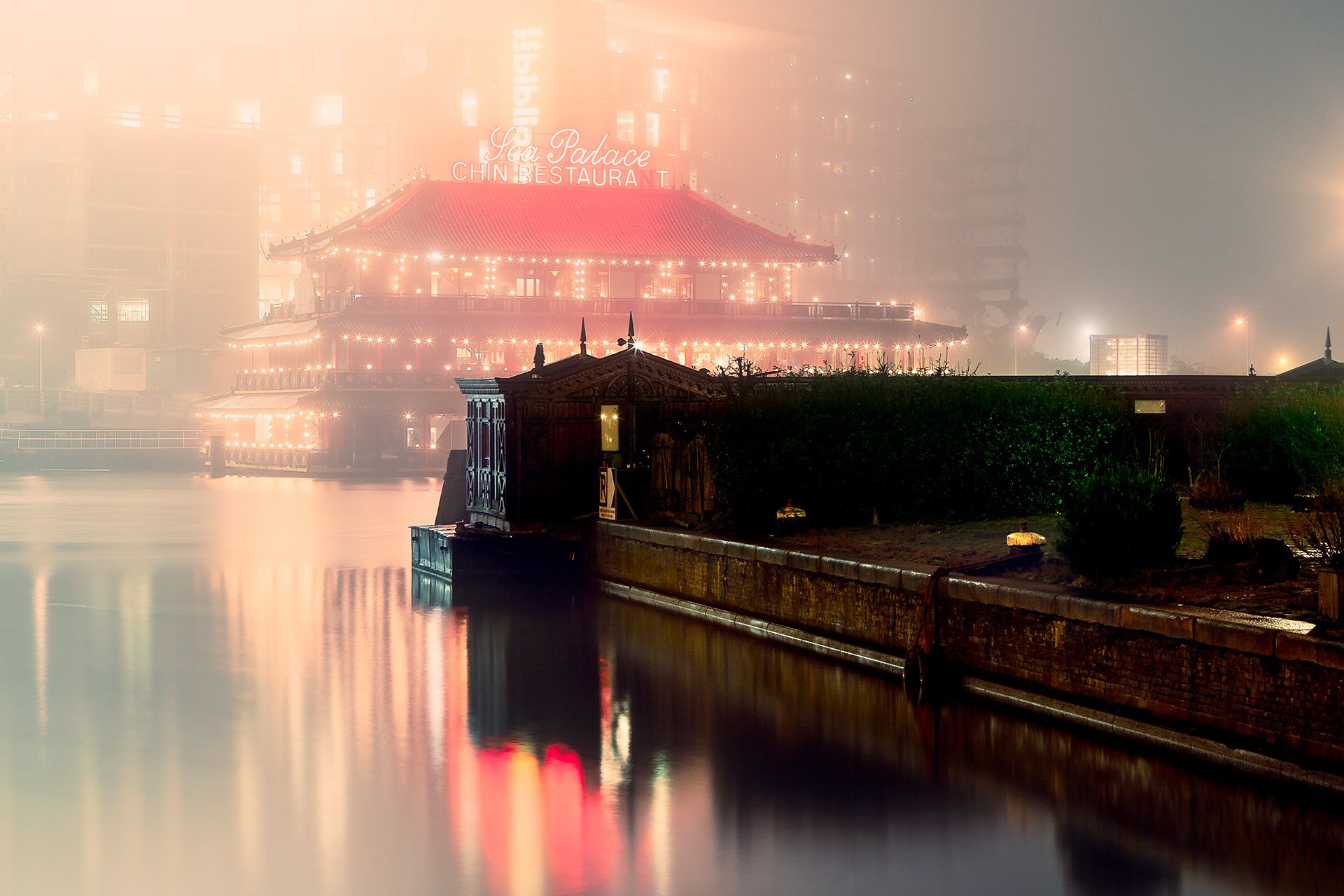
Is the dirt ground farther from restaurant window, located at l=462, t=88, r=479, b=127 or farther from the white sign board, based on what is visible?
restaurant window, located at l=462, t=88, r=479, b=127

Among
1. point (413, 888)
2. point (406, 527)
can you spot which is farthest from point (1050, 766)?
point (406, 527)

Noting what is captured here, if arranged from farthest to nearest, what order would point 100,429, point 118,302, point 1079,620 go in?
1. point 118,302
2. point 100,429
3. point 1079,620

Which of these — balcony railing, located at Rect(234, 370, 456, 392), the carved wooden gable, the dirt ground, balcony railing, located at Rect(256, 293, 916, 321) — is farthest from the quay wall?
balcony railing, located at Rect(256, 293, 916, 321)

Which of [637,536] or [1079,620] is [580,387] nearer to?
[637,536]

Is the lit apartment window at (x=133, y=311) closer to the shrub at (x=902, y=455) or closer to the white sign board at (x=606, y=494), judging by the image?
the white sign board at (x=606, y=494)

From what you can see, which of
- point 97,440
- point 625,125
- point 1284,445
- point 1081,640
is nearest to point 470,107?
point 625,125

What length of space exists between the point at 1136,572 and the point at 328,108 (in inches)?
5119

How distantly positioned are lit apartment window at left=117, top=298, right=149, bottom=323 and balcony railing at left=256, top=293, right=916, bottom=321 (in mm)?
29414

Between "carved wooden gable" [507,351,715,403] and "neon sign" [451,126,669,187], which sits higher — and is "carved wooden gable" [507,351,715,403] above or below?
below

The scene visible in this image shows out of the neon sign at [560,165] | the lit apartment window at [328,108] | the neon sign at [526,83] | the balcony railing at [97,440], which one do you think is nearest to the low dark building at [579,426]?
the balcony railing at [97,440]

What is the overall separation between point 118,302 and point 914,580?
102 m

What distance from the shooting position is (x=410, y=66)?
431 feet

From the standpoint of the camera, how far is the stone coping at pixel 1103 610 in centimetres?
1105

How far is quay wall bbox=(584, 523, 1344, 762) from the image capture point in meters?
11.0
